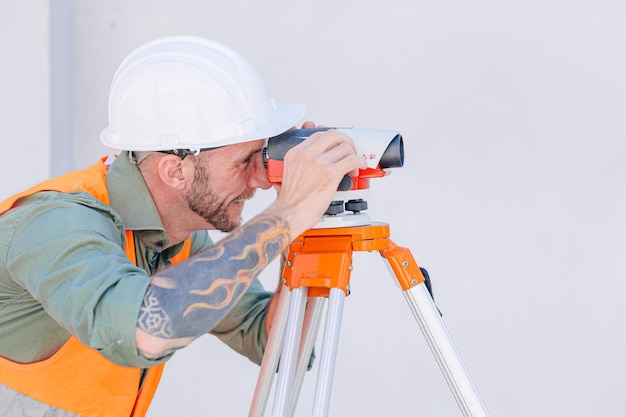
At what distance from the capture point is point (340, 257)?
5.19 feet

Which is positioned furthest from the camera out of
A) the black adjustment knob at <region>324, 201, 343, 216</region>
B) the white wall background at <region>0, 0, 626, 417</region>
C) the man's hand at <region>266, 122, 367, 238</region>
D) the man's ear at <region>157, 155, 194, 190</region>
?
the white wall background at <region>0, 0, 626, 417</region>

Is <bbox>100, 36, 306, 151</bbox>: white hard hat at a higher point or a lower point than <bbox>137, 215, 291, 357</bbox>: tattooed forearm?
higher

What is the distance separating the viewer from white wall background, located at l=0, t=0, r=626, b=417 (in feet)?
8.85

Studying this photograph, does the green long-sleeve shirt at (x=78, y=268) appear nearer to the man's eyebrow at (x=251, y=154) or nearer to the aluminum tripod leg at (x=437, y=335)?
the man's eyebrow at (x=251, y=154)

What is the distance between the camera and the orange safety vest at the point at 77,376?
66.1 inches

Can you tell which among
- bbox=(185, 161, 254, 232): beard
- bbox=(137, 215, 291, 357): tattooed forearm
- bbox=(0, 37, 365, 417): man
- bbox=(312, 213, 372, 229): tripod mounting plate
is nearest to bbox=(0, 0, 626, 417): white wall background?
bbox=(0, 37, 365, 417): man

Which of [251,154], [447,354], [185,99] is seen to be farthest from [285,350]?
[185,99]

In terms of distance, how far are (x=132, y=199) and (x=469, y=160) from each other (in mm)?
1385

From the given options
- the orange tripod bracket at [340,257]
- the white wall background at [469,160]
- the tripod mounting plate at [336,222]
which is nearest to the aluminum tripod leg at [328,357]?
the orange tripod bracket at [340,257]

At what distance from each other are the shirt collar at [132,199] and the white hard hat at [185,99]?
8 cm

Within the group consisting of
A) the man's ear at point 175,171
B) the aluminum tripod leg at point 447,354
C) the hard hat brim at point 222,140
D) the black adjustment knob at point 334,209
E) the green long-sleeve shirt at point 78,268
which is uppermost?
the hard hat brim at point 222,140

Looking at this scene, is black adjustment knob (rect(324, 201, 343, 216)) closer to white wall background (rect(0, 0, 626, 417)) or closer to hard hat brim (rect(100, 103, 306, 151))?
hard hat brim (rect(100, 103, 306, 151))

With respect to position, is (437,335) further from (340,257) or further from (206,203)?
(206,203)

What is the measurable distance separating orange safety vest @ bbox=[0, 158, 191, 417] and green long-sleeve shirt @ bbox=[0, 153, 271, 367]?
0.03 metres
